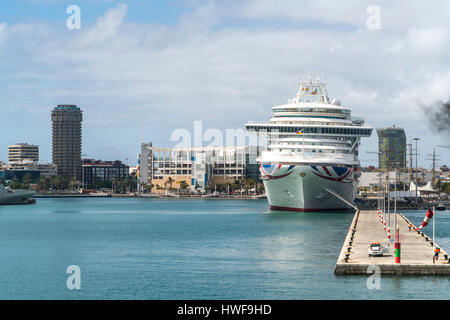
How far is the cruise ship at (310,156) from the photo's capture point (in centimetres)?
10812

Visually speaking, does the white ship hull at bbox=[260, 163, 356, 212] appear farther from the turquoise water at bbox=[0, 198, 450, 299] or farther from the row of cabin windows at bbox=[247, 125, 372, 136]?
the turquoise water at bbox=[0, 198, 450, 299]

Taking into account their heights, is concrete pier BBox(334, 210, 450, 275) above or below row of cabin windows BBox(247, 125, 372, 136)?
below

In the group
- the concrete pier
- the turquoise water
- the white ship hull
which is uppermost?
the white ship hull

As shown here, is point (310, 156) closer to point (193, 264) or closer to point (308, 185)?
point (308, 185)

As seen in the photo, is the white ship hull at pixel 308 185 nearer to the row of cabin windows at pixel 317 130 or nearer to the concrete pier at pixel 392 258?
the row of cabin windows at pixel 317 130

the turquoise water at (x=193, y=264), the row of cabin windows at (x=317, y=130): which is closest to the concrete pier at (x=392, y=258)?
the turquoise water at (x=193, y=264)

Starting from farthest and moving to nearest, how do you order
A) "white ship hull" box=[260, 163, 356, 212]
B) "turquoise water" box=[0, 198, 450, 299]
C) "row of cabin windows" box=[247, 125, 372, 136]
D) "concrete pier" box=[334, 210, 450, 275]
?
"row of cabin windows" box=[247, 125, 372, 136]
"white ship hull" box=[260, 163, 356, 212]
"concrete pier" box=[334, 210, 450, 275]
"turquoise water" box=[0, 198, 450, 299]

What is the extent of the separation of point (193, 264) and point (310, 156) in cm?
5374

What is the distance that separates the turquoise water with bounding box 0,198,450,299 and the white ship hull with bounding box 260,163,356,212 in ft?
36.9

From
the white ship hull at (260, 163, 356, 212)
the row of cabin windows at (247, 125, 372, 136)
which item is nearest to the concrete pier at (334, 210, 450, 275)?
the white ship hull at (260, 163, 356, 212)

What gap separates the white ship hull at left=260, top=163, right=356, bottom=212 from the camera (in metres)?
107
